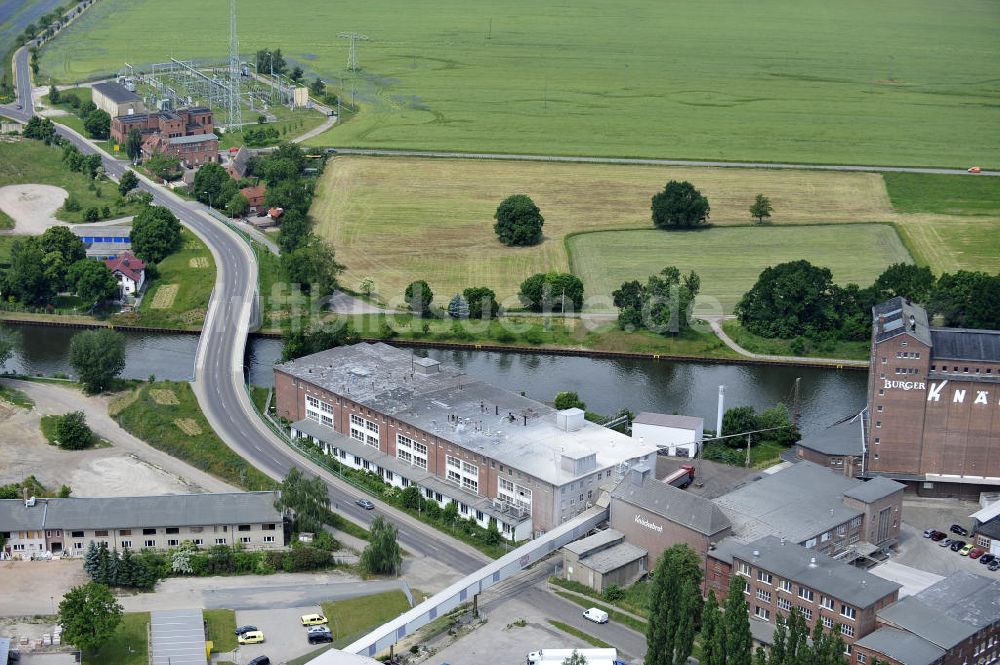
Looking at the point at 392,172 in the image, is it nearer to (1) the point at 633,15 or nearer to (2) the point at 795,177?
(2) the point at 795,177

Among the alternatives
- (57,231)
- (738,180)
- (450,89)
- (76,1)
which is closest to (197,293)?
(57,231)

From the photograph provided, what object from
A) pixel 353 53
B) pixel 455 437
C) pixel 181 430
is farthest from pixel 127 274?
pixel 353 53

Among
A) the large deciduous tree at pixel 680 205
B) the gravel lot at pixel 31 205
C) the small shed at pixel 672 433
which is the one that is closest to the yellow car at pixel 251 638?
the small shed at pixel 672 433

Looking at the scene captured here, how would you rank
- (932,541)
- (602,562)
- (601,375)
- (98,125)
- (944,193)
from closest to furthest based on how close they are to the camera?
A: (602,562)
(932,541)
(601,375)
(944,193)
(98,125)

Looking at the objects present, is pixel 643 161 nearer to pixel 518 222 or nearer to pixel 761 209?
pixel 761 209

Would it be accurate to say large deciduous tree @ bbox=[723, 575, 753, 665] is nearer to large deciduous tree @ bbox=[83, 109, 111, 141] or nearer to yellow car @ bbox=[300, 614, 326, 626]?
yellow car @ bbox=[300, 614, 326, 626]

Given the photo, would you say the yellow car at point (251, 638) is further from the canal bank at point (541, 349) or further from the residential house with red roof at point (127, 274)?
the residential house with red roof at point (127, 274)
